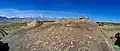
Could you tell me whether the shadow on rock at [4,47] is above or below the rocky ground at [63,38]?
below

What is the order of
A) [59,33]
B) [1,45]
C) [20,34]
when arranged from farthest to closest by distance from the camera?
[1,45]
[20,34]
[59,33]

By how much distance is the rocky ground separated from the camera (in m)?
8.40

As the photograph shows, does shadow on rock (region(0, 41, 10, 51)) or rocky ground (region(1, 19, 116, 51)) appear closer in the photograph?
rocky ground (region(1, 19, 116, 51))

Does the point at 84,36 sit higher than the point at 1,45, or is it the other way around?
the point at 84,36

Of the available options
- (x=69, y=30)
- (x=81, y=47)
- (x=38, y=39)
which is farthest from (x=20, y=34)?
(x=81, y=47)

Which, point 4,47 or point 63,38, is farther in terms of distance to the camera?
point 4,47

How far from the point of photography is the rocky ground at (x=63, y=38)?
8.40 m

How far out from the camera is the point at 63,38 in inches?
340

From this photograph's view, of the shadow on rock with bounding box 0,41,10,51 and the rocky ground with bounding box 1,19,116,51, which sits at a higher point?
the rocky ground with bounding box 1,19,116,51

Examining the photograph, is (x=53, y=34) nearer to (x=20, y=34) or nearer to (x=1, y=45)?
(x=20, y=34)

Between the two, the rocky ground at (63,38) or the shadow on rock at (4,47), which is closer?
the rocky ground at (63,38)

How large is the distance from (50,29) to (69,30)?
2.08ft

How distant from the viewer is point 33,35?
9.16 m

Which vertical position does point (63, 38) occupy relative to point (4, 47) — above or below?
above
